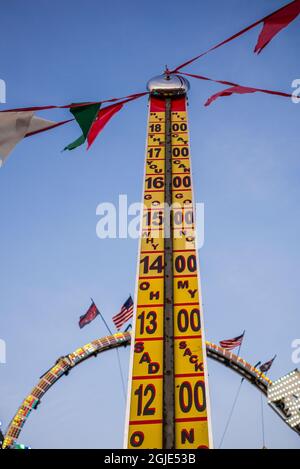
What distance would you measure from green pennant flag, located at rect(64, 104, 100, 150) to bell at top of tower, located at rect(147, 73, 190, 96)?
15.6ft

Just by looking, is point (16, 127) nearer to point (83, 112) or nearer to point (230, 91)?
point (83, 112)

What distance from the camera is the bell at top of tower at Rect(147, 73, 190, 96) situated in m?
13.8

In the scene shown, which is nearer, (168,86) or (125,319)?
(168,86)


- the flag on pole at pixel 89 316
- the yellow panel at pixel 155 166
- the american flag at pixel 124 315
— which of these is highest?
the flag on pole at pixel 89 316

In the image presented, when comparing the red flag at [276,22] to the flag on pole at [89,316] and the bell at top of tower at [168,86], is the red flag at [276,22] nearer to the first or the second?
the bell at top of tower at [168,86]

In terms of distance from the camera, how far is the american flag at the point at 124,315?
25.0m

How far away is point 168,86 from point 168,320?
8553 millimetres

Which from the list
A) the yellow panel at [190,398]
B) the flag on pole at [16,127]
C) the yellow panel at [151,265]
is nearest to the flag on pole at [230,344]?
the yellow panel at [151,265]

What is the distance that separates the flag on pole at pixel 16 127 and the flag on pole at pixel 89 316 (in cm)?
2014

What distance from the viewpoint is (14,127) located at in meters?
8.66

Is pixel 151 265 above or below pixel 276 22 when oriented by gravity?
below

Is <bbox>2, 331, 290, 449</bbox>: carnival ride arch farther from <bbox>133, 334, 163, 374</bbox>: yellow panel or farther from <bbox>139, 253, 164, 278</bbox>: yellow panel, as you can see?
<bbox>133, 334, 163, 374</bbox>: yellow panel


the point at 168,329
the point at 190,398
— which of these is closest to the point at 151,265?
the point at 168,329

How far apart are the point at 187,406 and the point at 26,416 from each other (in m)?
27.1
